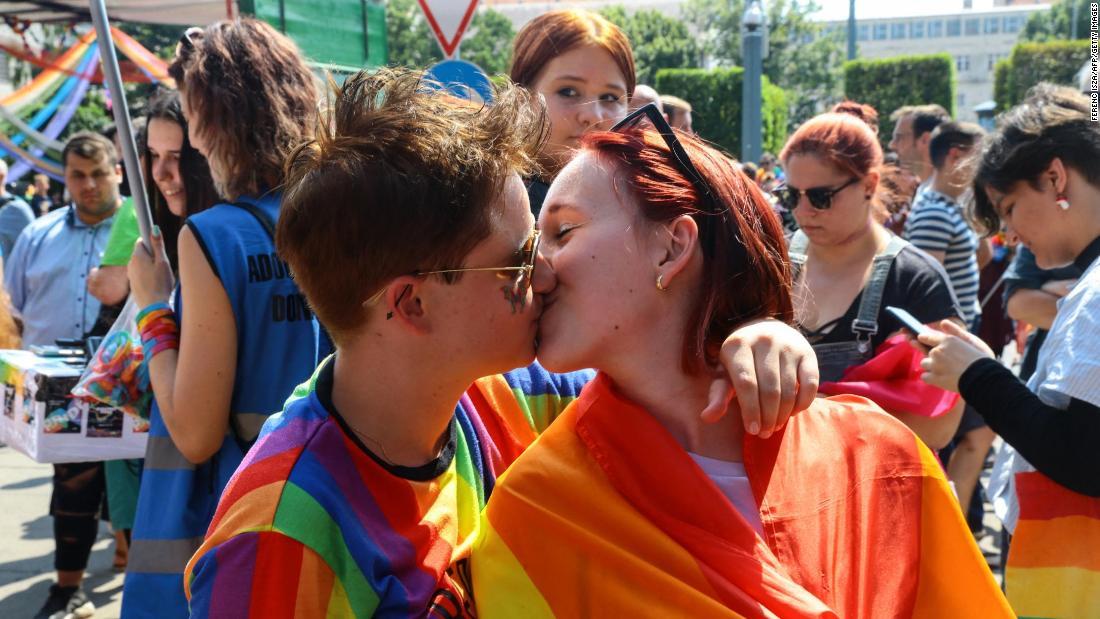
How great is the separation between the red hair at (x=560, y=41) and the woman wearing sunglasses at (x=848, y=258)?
2.37ft

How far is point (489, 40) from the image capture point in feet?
236

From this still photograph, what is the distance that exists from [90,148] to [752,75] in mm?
7509

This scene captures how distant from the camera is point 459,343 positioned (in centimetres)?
168

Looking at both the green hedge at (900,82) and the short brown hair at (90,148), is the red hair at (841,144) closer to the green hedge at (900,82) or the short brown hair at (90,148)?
the short brown hair at (90,148)

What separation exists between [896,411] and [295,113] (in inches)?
71.2

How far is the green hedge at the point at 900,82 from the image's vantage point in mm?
34500

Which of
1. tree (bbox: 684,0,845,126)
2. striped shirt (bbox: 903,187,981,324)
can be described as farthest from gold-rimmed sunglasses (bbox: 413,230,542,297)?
tree (bbox: 684,0,845,126)

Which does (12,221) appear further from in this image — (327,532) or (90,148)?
(327,532)

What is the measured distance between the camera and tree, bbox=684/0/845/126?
5956cm

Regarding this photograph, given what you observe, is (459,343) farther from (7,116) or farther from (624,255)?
(7,116)

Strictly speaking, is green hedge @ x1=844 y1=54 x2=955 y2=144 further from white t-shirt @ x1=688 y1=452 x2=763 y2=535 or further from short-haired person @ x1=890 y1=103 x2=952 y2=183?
white t-shirt @ x1=688 y1=452 x2=763 y2=535

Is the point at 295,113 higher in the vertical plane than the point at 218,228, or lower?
higher

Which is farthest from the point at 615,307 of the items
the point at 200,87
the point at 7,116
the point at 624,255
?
the point at 7,116

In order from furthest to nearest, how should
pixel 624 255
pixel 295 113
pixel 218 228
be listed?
pixel 295 113
pixel 218 228
pixel 624 255
